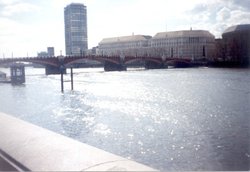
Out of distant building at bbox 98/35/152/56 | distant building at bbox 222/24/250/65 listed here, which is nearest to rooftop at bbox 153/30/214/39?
distant building at bbox 98/35/152/56

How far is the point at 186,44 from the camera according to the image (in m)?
158

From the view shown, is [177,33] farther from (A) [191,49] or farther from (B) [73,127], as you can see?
(B) [73,127]

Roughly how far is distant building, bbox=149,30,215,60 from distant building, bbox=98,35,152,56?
948 cm

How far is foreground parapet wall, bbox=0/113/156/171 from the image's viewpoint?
6779 mm

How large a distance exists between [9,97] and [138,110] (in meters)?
19.0

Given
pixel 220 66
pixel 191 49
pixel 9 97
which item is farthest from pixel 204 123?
pixel 191 49

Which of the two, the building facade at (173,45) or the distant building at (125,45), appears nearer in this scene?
the building facade at (173,45)

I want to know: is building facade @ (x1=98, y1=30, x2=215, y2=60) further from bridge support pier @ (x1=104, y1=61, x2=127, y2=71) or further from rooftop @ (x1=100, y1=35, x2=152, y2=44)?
bridge support pier @ (x1=104, y1=61, x2=127, y2=71)

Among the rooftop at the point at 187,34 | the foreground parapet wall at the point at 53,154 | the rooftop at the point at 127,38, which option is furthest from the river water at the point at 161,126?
the rooftop at the point at 127,38

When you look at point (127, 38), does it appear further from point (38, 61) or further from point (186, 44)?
point (38, 61)

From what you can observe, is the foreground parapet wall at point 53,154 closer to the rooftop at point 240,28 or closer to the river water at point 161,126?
the river water at point 161,126

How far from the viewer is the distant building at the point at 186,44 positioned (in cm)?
15750

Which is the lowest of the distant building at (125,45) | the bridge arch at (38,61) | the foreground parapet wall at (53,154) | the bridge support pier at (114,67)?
the foreground parapet wall at (53,154)

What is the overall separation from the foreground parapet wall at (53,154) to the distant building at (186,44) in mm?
146749
